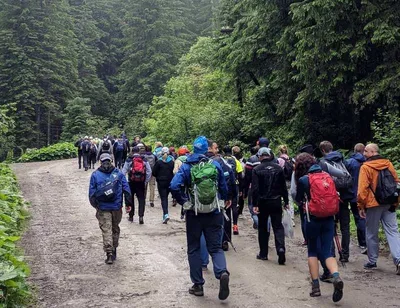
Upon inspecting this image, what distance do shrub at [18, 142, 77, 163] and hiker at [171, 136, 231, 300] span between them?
1206 inches

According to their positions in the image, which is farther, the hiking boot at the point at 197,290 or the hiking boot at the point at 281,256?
the hiking boot at the point at 281,256

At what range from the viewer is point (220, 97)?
27484mm

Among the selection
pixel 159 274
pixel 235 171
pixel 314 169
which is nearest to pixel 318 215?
pixel 314 169

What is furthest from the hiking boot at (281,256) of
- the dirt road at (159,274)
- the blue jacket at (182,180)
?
the blue jacket at (182,180)

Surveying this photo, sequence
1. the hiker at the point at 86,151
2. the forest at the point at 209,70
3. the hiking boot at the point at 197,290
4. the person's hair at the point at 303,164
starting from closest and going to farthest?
the hiking boot at the point at 197,290
the person's hair at the point at 303,164
the forest at the point at 209,70
the hiker at the point at 86,151

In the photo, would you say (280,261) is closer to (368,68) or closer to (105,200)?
(105,200)

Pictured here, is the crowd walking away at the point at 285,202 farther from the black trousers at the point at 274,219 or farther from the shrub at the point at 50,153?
the shrub at the point at 50,153

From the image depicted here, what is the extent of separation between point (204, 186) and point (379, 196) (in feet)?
9.28

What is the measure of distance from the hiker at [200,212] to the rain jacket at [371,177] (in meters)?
2.38

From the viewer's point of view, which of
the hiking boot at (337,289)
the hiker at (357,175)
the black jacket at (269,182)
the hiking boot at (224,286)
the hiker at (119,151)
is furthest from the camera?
the hiker at (119,151)

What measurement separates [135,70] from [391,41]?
1779 inches

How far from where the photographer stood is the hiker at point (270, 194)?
805cm

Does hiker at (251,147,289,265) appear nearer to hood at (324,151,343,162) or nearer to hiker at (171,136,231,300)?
hood at (324,151,343,162)

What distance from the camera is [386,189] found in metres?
7.37
